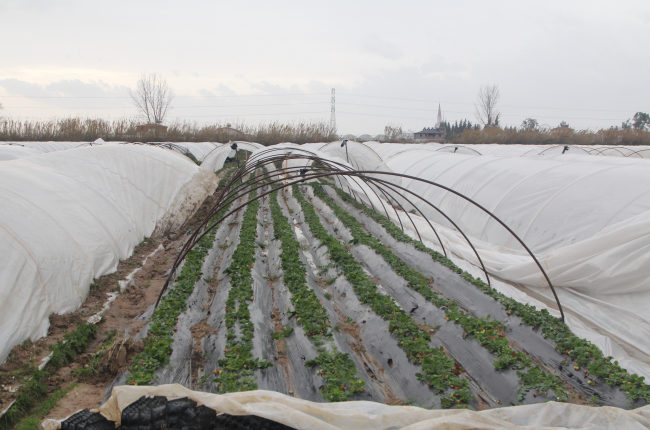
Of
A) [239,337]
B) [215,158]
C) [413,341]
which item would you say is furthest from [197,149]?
[413,341]

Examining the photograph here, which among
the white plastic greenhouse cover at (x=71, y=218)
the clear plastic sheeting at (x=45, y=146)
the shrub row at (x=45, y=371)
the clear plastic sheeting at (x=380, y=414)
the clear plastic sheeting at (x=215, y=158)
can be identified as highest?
the clear plastic sheeting at (x=45, y=146)

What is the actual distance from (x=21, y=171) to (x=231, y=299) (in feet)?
18.3

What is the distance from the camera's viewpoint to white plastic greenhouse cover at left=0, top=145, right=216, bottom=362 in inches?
212

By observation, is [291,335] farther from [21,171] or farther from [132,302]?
[21,171]

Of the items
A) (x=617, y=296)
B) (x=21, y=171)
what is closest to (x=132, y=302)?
(x=21, y=171)

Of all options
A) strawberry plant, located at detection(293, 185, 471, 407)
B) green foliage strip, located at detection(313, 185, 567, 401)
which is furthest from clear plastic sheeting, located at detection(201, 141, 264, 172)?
green foliage strip, located at detection(313, 185, 567, 401)

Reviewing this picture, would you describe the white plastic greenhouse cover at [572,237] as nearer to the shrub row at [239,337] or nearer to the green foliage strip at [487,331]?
the green foliage strip at [487,331]

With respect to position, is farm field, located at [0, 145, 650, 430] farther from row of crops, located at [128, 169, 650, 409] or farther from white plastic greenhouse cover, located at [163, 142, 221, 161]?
white plastic greenhouse cover, located at [163, 142, 221, 161]

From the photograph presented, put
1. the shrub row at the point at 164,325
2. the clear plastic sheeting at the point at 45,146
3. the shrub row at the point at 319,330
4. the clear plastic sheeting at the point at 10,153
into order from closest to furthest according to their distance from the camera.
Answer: the shrub row at the point at 319,330 → the shrub row at the point at 164,325 → the clear plastic sheeting at the point at 10,153 → the clear plastic sheeting at the point at 45,146

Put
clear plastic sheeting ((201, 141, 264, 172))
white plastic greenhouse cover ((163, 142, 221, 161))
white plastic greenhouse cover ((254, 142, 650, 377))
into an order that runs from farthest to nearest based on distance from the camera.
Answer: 1. white plastic greenhouse cover ((163, 142, 221, 161))
2. clear plastic sheeting ((201, 141, 264, 172))
3. white plastic greenhouse cover ((254, 142, 650, 377))

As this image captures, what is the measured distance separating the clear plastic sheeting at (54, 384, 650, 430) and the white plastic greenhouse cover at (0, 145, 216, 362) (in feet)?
9.34

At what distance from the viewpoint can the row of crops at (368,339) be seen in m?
4.09

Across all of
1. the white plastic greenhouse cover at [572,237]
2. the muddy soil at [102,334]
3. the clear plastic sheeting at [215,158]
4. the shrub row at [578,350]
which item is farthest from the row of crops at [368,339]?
the clear plastic sheeting at [215,158]

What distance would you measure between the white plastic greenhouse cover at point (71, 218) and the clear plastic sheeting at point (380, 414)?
285 centimetres
